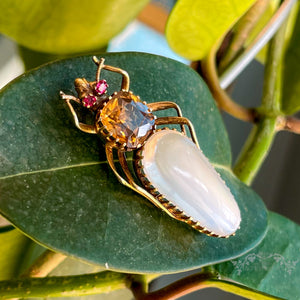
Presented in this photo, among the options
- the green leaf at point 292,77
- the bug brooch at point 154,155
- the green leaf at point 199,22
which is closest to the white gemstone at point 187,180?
the bug brooch at point 154,155

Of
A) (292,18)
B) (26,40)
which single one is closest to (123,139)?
(26,40)

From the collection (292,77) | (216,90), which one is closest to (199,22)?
(216,90)

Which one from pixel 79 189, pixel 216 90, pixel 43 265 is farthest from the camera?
pixel 216 90

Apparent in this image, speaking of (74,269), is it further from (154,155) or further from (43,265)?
(154,155)

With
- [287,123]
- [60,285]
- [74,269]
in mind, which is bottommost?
[74,269]

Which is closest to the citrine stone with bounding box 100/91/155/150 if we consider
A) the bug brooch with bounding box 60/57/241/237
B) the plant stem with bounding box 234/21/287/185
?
the bug brooch with bounding box 60/57/241/237

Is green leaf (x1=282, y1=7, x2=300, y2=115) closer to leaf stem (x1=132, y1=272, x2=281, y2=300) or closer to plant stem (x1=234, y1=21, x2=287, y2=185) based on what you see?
plant stem (x1=234, y1=21, x2=287, y2=185)
